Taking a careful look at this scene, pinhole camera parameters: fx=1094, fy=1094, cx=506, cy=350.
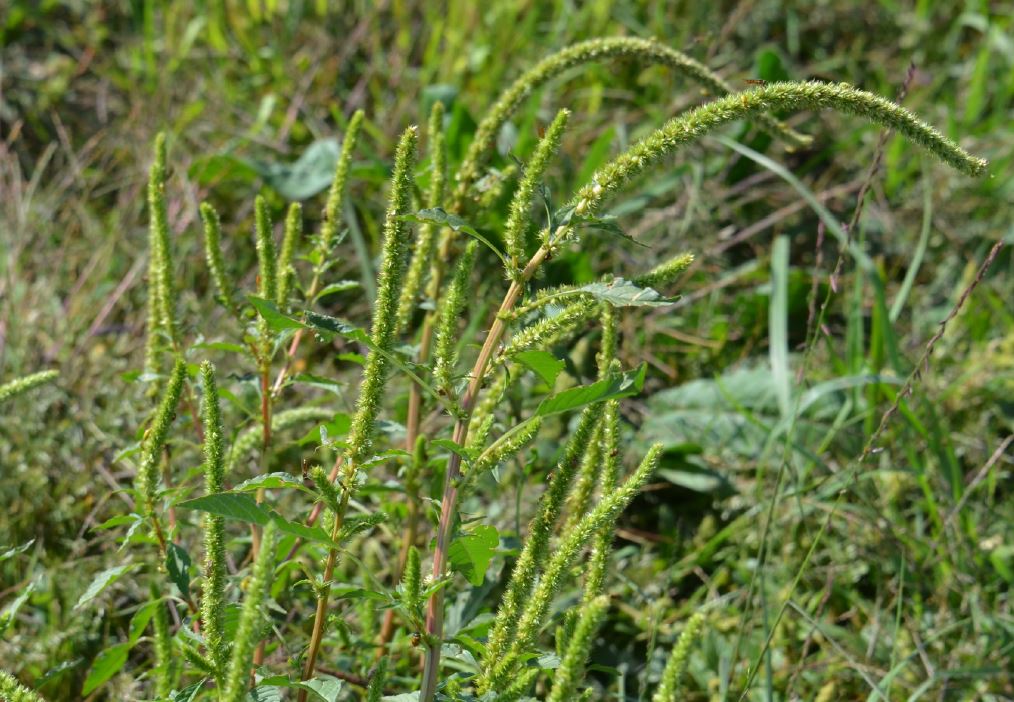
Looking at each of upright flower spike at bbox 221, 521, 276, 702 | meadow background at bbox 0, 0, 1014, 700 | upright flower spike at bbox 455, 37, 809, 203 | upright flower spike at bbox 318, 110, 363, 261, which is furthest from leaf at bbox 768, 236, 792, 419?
upright flower spike at bbox 221, 521, 276, 702

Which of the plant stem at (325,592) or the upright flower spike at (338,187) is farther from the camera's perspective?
the upright flower spike at (338,187)

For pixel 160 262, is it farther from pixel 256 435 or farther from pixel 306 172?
pixel 306 172

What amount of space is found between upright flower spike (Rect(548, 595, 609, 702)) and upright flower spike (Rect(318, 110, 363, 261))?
3.10ft

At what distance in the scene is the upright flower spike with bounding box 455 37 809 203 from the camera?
2100 mm

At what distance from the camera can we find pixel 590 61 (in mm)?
2162

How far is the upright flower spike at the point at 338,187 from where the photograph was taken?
1.96 m

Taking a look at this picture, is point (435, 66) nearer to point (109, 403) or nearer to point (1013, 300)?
point (109, 403)

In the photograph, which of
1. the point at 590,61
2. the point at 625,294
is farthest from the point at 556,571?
the point at 590,61

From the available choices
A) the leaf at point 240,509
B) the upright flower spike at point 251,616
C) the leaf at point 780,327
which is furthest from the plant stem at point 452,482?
the leaf at point 780,327

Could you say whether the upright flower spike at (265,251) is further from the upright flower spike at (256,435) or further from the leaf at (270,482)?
the leaf at (270,482)

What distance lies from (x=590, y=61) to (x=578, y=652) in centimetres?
126

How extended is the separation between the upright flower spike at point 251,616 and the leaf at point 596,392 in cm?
43

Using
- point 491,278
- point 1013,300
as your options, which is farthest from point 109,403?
point 1013,300

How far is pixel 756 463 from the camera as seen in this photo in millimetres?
3068
